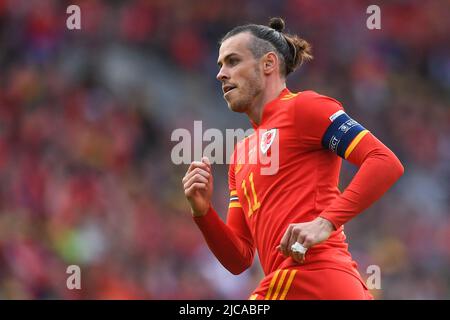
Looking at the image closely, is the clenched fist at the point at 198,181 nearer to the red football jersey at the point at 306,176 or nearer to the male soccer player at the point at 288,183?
the male soccer player at the point at 288,183

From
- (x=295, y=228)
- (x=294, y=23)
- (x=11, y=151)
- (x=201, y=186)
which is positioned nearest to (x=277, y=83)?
(x=201, y=186)

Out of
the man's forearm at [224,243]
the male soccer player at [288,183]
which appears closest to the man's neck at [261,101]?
the male soccer player at [288,183]

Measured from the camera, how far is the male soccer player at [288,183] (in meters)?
3.81

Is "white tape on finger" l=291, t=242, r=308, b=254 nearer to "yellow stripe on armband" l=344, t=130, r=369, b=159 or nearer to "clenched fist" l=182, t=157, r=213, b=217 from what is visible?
"yellow stripe on armband" l=344, t=130, r=369, b=159

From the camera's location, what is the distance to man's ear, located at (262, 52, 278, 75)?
180 inches

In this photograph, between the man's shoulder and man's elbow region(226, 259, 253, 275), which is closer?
the man's shoulder

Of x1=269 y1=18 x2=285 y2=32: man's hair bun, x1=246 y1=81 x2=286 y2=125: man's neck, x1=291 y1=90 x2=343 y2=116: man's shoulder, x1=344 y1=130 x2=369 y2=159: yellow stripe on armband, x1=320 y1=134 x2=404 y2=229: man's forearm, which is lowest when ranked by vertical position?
x1=320 y1=134 x2=404 y2=229: man's forearm

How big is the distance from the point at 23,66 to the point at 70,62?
0.60 m

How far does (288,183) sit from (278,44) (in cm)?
91

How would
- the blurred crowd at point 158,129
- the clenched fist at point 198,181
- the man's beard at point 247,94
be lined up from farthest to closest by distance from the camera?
1. the blurred crowd at point 158,129
2. the man's beard at point 247,94
3. the clenched fist at point 198,181

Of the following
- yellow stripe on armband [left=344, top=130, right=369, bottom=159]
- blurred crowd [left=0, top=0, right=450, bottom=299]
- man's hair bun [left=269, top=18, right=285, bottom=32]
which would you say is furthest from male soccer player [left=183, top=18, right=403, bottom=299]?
blurred crowd [left=0, top=0, right=450, bottom=299]

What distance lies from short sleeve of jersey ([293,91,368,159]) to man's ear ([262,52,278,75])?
480 mm

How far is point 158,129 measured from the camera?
37.0 ft

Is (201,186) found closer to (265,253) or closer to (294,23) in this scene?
(265,253)
